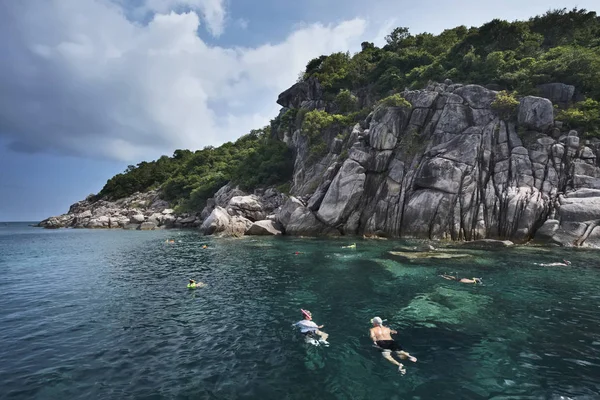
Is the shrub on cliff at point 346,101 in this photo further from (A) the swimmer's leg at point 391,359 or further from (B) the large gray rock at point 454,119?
(A) the swimmer's leg at point 391,359

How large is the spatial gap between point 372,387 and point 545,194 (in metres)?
39.9

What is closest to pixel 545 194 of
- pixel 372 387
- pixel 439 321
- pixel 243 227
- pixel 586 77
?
pixel 586 77

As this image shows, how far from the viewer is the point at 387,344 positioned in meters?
11.5

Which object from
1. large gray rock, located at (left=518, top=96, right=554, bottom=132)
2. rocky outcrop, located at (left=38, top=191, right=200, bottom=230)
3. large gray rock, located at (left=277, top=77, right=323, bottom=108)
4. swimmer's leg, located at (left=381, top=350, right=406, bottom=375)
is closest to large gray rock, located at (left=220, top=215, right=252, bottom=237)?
rocky outcrop, located at (left=38, top=191, right=200, bottom=230)

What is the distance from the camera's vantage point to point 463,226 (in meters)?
39.2

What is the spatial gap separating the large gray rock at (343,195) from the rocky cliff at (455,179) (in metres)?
0.16

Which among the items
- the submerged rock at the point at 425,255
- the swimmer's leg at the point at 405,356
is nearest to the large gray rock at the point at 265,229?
the submerged rock at the point at 425,255

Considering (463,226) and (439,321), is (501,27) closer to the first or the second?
(463,226)

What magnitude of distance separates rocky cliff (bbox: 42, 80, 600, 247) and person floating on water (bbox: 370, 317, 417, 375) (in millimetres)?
31319

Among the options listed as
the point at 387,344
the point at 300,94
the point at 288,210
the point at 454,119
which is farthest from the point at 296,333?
the point at 300,94

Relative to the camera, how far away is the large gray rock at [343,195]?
46.8m

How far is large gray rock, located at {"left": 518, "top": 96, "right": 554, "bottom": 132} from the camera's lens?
4084cm

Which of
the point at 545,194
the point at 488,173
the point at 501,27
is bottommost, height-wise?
the point at 545,194

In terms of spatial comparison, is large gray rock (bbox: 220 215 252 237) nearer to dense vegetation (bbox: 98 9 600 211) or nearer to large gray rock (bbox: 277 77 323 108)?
dense vegetation (bbox: 98 9 600 211)
